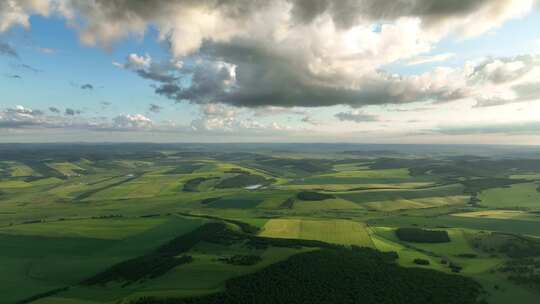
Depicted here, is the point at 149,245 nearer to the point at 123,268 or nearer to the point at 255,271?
the point at 123,268

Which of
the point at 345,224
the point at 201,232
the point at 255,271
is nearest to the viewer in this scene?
the point at 255,271

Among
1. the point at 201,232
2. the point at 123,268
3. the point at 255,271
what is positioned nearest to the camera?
the point at 255,271

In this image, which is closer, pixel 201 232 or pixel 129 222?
pixel 201 232

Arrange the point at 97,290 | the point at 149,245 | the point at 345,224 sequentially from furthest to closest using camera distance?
the point at 345,224 → the point at 149,245 → the point at 97,290

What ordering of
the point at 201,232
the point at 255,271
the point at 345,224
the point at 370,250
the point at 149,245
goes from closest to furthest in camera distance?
the point at 255,271 → the point at 370,250 → the point at 149,245 → the point at 201,232 → the point at 345,224

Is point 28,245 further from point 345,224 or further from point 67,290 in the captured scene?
point 345,224

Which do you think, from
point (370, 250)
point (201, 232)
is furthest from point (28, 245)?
point (370, 250)

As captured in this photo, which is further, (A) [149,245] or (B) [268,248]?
(A) [149,245]

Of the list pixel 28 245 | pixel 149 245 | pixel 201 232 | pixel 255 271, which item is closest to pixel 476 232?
pixel 255 271

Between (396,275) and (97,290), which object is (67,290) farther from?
(396,275)
